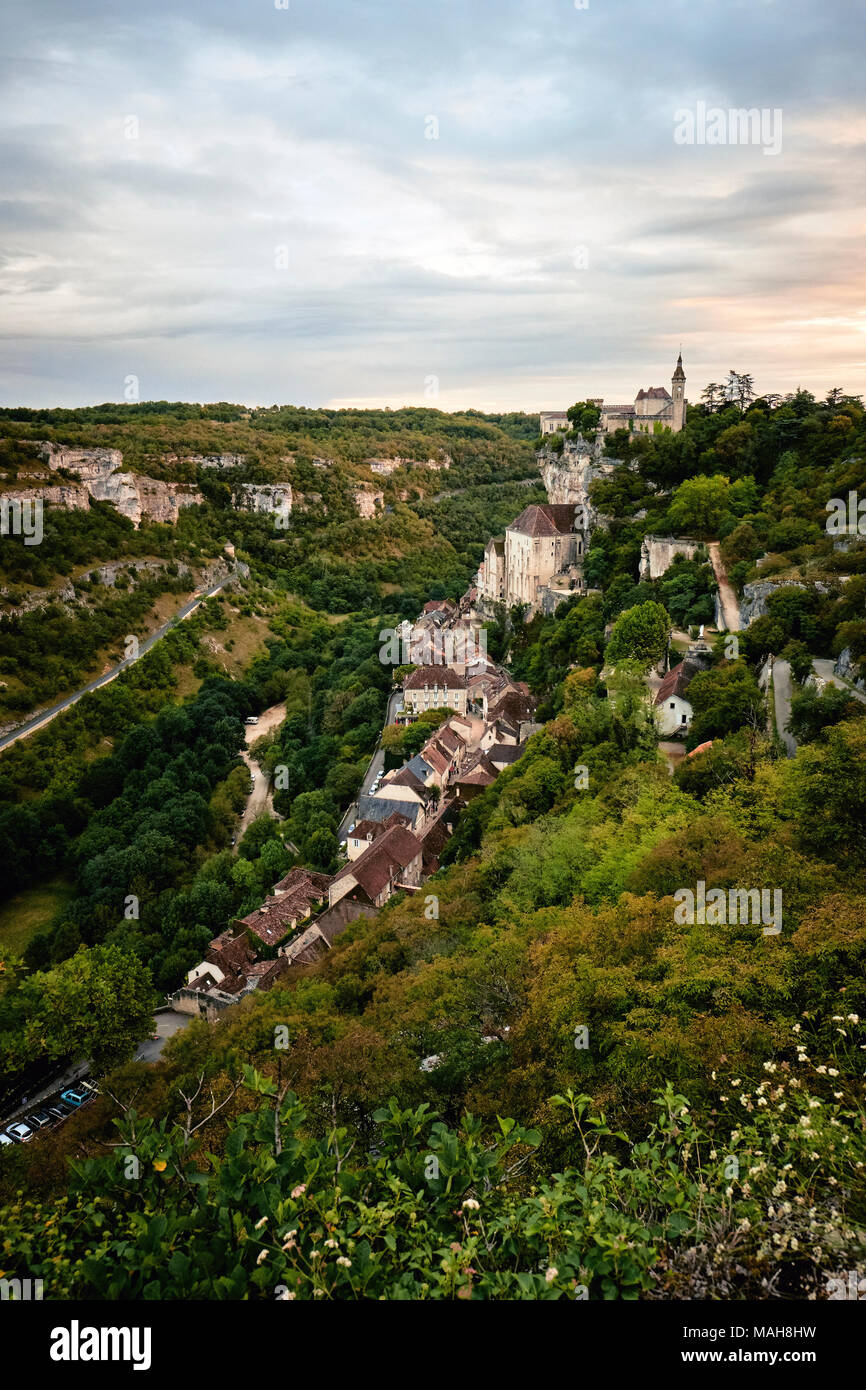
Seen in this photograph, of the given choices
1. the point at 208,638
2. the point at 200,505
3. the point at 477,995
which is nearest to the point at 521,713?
the point at 477,995

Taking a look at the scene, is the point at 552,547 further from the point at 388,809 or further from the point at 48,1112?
the point at 48,1112

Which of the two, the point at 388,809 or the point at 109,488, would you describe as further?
the point at 109,488

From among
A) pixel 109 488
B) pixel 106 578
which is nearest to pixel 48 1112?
pixel 106 578

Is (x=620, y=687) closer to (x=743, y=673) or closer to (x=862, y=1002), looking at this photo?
(x=743, y=673)

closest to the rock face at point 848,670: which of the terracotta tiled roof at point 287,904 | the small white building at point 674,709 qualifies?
the small white building at point 674,709

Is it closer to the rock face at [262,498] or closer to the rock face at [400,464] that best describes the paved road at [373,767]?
the rock face at [262,498]

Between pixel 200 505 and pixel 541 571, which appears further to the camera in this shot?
pixel 200 505
